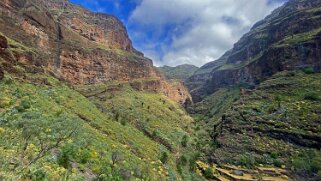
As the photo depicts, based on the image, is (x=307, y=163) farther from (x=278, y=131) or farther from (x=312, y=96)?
(x=312, y=96)

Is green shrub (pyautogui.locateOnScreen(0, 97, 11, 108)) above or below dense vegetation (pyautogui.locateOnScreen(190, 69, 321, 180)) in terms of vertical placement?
above

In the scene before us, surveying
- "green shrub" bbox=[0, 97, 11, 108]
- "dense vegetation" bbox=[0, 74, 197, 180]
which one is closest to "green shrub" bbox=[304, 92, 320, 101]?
"dense vegetation" bbox=[0, 74, 197, 180]

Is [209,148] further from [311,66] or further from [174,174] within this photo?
[311,66]

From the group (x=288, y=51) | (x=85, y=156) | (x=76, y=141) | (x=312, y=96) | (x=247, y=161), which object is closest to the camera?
(x=85, y=156)

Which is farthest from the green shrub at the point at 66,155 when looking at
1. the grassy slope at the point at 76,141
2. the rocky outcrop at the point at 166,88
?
the rocky outcrop at the point at 166,88

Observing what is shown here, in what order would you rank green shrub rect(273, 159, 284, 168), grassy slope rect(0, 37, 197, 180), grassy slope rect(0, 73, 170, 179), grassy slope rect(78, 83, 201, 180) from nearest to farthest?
grassy slope rect(0, 37, 197, 180), grassy slope rect(0, 73, 170, 179), green shrub rect(273, 159, 284, 168), grassy slope rect(78, 83, 201, 180)

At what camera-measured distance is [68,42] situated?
56.5 metres

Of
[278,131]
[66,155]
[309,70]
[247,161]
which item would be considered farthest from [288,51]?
[66,155]

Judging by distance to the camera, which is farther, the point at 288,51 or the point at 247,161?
the point at 288,51

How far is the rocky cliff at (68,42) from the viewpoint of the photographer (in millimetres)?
39656

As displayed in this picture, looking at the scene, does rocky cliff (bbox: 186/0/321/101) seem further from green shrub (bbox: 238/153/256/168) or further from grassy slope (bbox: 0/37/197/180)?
grassy slope (bbox: 0/37/197/180)

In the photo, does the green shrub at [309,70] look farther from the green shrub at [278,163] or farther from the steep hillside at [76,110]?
the green shrub at [278,163]

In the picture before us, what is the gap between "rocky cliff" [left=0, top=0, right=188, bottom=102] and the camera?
39.7m

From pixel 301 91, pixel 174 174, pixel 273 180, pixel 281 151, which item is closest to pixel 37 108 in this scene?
pixel 174 174
